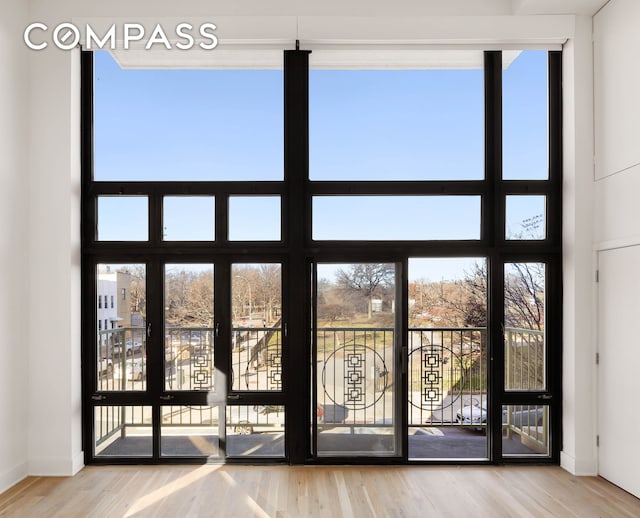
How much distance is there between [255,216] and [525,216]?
224cm

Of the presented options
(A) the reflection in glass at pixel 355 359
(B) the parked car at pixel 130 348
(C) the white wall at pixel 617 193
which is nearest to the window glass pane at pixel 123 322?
(B) the parked car at pixel 130 348

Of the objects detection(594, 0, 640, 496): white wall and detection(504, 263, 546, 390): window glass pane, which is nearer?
detection(594, 0, 640, 496): white wall

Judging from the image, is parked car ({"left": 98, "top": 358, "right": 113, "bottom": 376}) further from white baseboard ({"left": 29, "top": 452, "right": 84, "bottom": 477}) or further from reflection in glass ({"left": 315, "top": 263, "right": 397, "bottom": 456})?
reflection in glass ({"left": 315, "top": 263, "right": 397, "bottom": 456})

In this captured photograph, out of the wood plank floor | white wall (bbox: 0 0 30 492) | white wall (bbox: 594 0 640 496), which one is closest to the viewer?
the wood plank floor

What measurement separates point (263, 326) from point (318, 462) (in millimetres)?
1172

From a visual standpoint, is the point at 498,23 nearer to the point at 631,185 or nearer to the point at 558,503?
the point at 631,185

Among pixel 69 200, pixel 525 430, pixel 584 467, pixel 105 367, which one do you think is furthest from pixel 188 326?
pixel 584 467

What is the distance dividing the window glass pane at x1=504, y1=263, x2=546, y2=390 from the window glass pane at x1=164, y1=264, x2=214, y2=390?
2449 millimetres

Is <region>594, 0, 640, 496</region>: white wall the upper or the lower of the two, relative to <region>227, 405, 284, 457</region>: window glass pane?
upper

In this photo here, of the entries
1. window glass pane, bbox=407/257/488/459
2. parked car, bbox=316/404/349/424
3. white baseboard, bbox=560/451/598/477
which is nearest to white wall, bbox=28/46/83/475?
parked car, bbox=316/404/349/424

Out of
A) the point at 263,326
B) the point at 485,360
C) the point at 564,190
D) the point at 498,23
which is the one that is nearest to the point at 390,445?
the point at 485,360

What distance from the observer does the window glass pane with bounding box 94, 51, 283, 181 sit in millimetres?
4004

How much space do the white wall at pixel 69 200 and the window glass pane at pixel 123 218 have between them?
209mm

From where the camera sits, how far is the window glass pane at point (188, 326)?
13.0ft
